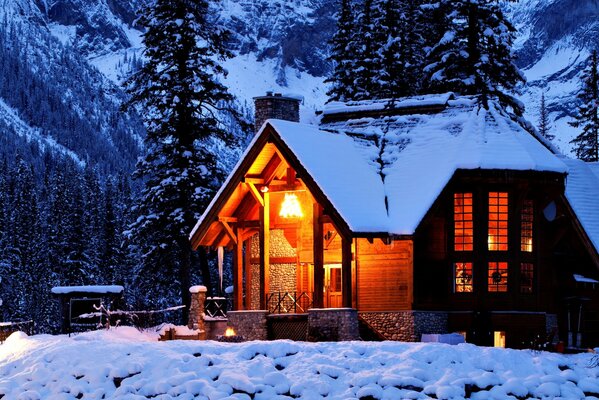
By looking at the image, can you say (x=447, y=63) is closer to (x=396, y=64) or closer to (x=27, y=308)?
(x=396, y=64)

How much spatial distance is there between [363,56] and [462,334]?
21.3 meters

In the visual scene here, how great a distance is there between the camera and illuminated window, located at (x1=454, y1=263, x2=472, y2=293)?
32.9 meters

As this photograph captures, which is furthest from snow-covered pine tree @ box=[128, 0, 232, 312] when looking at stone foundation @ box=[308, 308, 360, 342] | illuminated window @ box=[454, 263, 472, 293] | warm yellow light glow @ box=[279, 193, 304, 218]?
illuminated window @ box=[454, 263, 472, 293]

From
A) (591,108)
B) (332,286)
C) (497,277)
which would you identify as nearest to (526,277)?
(497,277)

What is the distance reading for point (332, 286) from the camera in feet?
114

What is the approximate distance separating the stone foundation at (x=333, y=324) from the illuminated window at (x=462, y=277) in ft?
11.8

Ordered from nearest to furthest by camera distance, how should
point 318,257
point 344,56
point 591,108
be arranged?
1. point 318,257
2. point 344,56
3. point 591,108

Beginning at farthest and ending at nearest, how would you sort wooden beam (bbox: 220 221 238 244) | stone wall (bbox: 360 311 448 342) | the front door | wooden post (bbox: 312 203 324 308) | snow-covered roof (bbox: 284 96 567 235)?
wooden beam (bbox: 220 221 238 244), the front door, stone wall (bbox: 360 311 448 342), snow-covered roof (bbox: 284 96 567 235), wooden post (bbox: 312 203 324 308)

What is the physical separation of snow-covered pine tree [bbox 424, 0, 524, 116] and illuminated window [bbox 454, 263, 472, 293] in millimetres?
14346

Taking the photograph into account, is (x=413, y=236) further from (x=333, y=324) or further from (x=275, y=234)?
(x=275, y=234)

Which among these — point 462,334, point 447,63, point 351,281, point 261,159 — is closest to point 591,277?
point 462,334

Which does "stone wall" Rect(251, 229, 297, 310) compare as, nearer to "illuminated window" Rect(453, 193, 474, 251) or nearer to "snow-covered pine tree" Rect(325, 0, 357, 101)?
"illuminated window" Rect(453, 193, 474, 251)

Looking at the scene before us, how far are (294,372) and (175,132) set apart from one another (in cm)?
2122

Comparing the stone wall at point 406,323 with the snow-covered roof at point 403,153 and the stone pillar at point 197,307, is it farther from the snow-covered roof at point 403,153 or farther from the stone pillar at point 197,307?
the stone pillar at point 197,307
